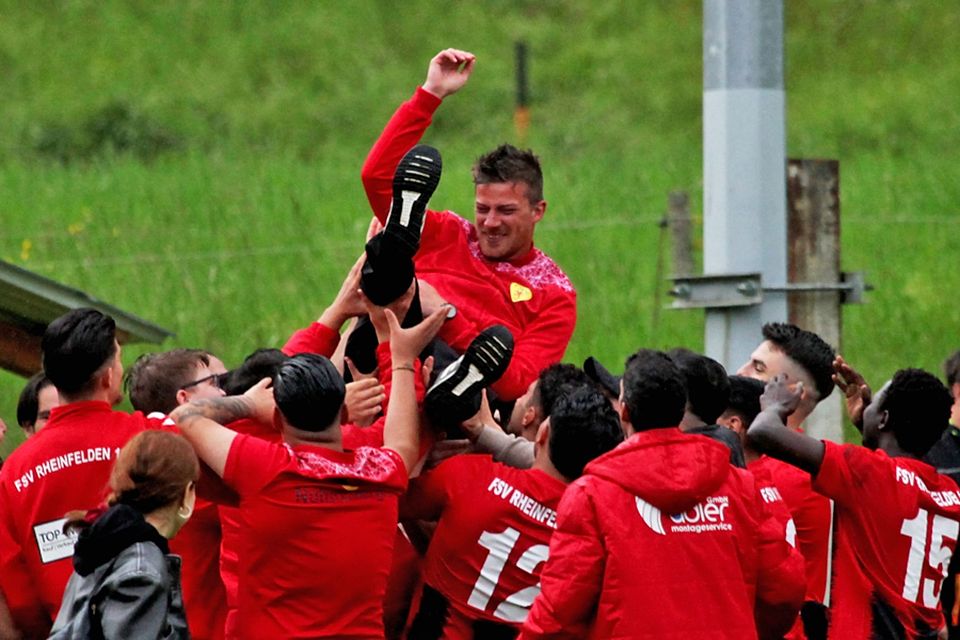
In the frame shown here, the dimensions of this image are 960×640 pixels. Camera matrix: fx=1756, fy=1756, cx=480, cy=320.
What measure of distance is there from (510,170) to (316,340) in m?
1.24

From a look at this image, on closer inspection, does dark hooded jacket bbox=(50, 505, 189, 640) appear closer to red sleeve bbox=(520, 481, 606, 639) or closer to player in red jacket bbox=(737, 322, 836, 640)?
red sleeve bbox=(520, 481, 606, 639)

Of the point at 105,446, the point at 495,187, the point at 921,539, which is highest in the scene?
the point at 495,187

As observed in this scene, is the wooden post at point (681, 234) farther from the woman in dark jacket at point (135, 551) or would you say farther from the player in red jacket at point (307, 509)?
the woman in dark jacket at point (135, 551)

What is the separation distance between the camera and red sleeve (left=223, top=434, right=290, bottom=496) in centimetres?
565

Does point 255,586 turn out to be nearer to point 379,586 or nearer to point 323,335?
point 379,586

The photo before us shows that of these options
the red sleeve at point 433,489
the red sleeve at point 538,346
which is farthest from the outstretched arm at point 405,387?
the red sleeve at point 538,346

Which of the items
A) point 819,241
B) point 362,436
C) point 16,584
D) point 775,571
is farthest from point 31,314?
point 819,241

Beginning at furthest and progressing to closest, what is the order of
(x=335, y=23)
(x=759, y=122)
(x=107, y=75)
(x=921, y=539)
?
(x=335, y=23) < (x=107, y=75) < (x=759, y=122) < (x=921, y=539)

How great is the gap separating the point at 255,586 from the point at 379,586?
0.42 m

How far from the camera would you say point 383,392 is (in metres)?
6.36

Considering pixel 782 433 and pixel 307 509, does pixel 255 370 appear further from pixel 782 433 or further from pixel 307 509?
pixel 782 433

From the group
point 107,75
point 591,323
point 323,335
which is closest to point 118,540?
point 323,335

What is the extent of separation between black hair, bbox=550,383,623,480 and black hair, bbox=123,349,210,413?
1553 mm

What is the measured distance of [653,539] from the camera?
568 cm
